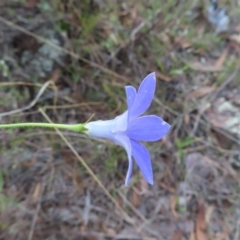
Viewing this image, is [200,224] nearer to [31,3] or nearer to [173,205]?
[173,205]

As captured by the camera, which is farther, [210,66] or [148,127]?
[210,66]

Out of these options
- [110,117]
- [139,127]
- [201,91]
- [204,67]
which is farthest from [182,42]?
[139,127]

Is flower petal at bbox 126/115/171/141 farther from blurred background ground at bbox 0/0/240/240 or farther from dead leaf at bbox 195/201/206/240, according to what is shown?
dead leaf at bbox 195/201/206/240

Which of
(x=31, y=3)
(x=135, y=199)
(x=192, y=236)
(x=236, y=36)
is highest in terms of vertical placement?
(x=31, y=3)

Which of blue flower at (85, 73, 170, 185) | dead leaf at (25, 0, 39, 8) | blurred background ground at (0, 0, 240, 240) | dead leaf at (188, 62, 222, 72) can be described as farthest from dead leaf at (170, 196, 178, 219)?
blue flower at (85, 73, 170, 185)

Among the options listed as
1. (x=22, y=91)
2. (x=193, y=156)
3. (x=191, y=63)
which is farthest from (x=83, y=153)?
(x=191, y=63)

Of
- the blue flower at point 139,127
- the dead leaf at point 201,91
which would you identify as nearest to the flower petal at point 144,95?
the blue flower at point 139,127

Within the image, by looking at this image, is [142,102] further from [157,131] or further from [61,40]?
[61,40]
